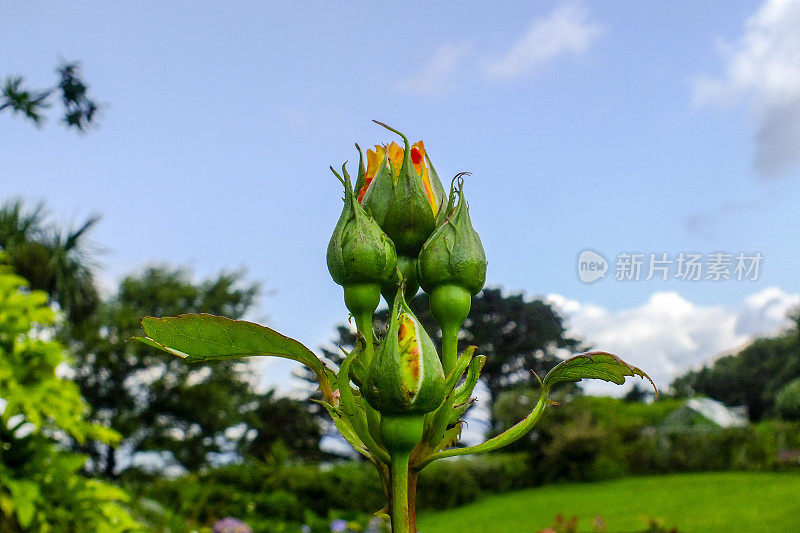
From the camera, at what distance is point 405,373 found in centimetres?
58

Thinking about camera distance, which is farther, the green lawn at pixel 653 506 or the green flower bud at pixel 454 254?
the green lawn at pixel 653 506

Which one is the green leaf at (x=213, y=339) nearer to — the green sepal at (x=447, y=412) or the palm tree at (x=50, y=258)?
the green sepal at (x=447, y=412)

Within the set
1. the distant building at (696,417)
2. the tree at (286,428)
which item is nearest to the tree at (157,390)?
the tree at (286,428)

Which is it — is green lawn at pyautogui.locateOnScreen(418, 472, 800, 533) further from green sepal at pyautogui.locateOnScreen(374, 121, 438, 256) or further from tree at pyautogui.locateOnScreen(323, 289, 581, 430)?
green sepal at pyautogui.locateOnScreen(374, 121, 438, 256)

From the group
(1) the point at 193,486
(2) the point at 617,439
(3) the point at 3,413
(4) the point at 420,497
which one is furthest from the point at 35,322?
(2) the point at 617,439

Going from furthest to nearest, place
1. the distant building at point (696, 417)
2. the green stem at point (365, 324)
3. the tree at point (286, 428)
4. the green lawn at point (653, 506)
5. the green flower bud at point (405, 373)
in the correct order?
the tree at point (286, 428), the distant building at point (696, 417), the green lawn at point (653, 506), the green stem at point (365, 324), the green flower bud at point (405, 373)

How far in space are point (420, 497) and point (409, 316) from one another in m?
12.7

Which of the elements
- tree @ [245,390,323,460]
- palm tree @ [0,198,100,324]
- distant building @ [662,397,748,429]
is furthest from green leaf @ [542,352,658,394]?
tree @ [245,390,323,460]

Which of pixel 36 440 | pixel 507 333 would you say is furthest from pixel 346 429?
pixel 507 333

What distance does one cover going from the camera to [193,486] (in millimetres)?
10586

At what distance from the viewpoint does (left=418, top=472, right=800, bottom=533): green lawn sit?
8.53 meters

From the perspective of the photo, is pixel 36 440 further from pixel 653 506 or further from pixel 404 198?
pixel 653 506

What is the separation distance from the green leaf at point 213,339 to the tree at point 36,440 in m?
2.71

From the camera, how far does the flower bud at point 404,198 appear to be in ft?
2.32
